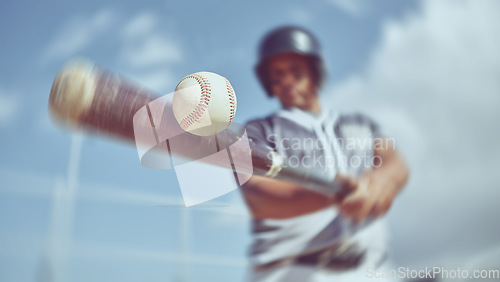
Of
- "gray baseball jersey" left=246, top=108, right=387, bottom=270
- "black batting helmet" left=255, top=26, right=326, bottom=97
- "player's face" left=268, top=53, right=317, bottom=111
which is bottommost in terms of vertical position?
"gray baseball jersey" left=246, top=108, right=387, bottom=270

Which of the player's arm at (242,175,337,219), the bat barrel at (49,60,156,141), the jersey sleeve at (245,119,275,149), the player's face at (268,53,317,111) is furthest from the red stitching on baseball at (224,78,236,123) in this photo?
the player's face at (268,53,317,111)

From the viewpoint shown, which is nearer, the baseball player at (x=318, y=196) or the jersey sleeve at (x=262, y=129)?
the jersey sleeve at (x=262, y=129)

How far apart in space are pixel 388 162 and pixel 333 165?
0.35m

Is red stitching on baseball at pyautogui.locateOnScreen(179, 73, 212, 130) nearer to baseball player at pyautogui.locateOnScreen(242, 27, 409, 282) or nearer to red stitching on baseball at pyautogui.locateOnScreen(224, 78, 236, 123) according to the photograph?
red stitching on baseball at pyautogui.locateOnScreen(224, 78, 236, 123)

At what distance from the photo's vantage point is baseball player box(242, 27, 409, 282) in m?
1.85

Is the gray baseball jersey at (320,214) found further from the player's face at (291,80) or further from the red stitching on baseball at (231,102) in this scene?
the red stitching on baseball at (231,102)

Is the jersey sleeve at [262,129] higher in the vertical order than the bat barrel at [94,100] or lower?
higher

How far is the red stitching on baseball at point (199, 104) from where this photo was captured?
20.2 inches

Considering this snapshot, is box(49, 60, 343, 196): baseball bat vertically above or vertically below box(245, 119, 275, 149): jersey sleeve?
below

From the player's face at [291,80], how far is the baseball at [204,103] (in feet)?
5.01

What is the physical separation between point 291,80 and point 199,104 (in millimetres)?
1644

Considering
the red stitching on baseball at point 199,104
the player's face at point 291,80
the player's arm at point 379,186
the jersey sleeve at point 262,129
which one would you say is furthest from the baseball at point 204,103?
the player's face at point 291,80

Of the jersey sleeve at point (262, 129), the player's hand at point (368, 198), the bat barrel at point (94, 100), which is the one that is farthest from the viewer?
the player's hand at point (368, 198)

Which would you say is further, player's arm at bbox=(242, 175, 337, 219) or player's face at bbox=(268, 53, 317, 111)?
player's face at bbox=(268, 53, 317, 111)
